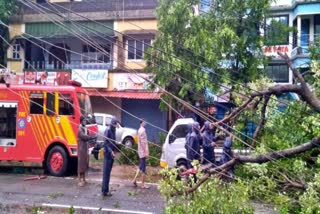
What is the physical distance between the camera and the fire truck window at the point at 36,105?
40.5ft

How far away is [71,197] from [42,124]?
3.37 m

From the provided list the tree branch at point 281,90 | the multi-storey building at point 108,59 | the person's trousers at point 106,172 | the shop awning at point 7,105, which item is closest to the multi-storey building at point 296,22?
the multi-storey building at point 108,59

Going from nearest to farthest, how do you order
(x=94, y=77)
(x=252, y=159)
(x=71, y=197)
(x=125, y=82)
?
(x=252, y=159) → (x=71, y=197) → (x=125, y=82) → (x=94, y=77)

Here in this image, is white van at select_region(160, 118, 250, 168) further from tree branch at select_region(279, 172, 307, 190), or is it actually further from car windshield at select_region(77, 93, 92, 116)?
tree branch at select_region(279, 172, 307, 190)

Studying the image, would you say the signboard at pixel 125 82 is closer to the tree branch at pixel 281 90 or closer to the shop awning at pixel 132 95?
the shop awning at pixel 132 95

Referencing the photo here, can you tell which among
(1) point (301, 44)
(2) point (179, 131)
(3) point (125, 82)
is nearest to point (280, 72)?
(1) point (301, 44)

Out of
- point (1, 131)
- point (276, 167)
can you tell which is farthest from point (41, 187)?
point (276, 167)

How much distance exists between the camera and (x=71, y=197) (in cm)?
971

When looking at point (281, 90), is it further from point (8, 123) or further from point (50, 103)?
point (8, 123)

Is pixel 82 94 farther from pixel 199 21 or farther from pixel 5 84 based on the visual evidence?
pixel 199 21

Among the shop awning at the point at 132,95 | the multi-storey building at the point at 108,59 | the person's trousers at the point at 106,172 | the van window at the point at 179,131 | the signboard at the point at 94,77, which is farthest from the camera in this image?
the signboard at the point at 94,77

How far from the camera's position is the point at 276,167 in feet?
19.2

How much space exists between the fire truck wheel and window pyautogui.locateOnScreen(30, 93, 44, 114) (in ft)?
3.76

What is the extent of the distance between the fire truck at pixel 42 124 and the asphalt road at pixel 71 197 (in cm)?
71
